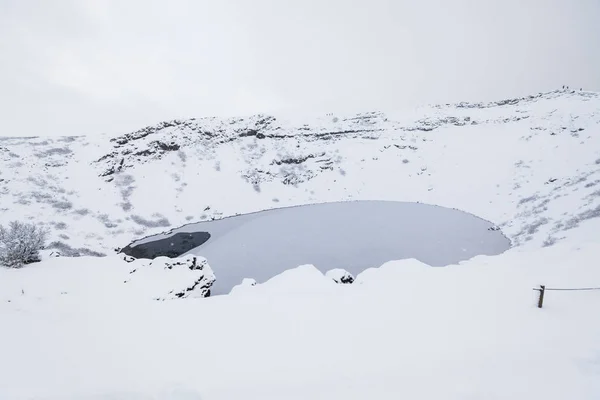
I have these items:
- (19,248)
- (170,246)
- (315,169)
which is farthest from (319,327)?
(315,169)

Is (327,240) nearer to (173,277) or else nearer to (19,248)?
(173,277)

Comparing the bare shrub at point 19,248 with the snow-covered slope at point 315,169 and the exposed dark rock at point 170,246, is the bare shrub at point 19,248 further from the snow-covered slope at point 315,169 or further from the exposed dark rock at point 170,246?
the snow-covered slope at point 315,169

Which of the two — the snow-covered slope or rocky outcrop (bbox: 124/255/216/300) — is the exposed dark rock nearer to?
the snow-covered slope

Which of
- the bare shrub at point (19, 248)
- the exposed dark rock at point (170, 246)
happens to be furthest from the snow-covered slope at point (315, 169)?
the bare shrub at point (19, 248)

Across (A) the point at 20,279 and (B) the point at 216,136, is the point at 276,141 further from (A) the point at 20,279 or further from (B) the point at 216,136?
(A) the point at 20,279

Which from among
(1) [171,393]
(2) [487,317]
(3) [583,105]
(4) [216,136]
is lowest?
(1) [171,393]

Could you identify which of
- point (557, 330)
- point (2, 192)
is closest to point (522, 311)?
point (557, 330)
